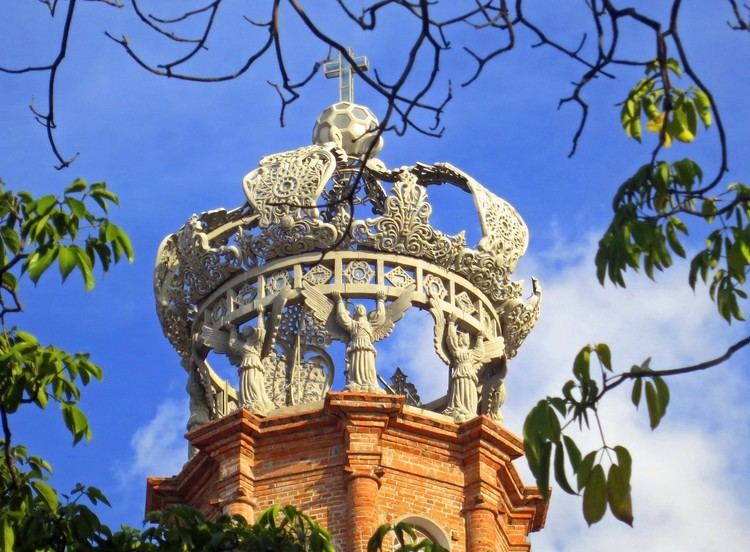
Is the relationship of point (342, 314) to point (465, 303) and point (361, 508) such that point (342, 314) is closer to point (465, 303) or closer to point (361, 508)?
point (465, 303)

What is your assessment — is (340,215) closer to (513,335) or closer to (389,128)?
(513,335)

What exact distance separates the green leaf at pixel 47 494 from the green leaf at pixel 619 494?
6.26 metres

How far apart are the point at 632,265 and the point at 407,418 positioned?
1623 cm

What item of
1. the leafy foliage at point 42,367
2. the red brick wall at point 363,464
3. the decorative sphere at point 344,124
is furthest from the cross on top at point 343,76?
the leafy foliage at point 42,367

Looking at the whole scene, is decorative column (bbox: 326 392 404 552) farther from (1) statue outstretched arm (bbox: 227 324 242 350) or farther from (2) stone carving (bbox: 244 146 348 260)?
(2) stone carving (bbox: 244 146 348 260)

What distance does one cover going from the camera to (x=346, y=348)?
27.2 metres

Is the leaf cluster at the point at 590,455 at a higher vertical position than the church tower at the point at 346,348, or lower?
lower

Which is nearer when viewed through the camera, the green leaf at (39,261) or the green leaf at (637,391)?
the green leaf at (637,391)

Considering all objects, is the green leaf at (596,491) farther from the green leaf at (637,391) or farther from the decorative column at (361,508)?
the decorative column at (361,508)

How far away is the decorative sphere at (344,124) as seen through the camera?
2997cm

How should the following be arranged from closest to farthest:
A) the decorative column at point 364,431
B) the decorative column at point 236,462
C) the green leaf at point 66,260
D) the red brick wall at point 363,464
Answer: the green leaf at point 66,260 → the decorative column at point 364,431 → the red brick wall at point 363,464 → the decorative column at point 236,462

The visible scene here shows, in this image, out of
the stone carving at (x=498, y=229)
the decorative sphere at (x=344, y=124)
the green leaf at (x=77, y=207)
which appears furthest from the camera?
the decorative sphere at (x=344, y=124)

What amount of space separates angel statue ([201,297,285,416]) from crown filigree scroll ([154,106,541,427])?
0.06ft

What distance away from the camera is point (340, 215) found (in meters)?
28.0
